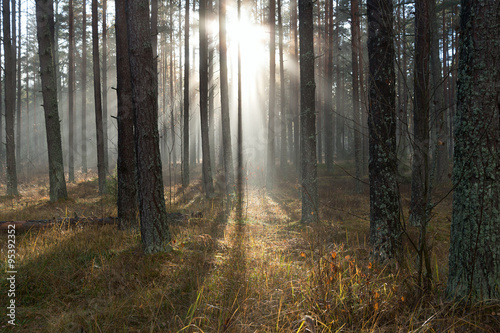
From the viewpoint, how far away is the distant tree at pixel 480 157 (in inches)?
111

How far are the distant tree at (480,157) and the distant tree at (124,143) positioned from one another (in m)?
5.73

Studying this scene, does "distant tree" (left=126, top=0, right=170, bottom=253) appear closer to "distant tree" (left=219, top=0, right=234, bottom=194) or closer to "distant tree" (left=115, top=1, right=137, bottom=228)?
"distant tree" (left=115, top=1, right=137, bottom=228)

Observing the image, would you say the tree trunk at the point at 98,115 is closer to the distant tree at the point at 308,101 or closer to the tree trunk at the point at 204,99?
the tree trunk at the point at 204,99

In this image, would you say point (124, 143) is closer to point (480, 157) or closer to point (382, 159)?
point (382, 159)

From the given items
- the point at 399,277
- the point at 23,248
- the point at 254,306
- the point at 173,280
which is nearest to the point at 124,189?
the point at 23,248

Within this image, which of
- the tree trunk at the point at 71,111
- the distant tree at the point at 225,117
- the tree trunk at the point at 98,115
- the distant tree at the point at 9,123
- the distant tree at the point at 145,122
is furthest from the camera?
the tree trunk at the point at 71,111

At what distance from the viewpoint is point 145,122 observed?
4.71 meters

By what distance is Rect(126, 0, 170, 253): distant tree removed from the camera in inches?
185

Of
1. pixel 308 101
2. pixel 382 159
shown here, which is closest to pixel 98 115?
pixel 308 101

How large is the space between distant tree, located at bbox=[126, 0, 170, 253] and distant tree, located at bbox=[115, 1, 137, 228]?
1.61m

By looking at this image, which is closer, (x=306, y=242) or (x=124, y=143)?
(x=306, y=242)

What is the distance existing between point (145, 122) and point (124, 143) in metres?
1.90

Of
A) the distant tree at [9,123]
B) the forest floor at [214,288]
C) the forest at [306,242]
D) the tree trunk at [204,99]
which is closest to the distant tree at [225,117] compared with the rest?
the tree trunk at [204,99]

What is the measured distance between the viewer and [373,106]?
15.1 feet
